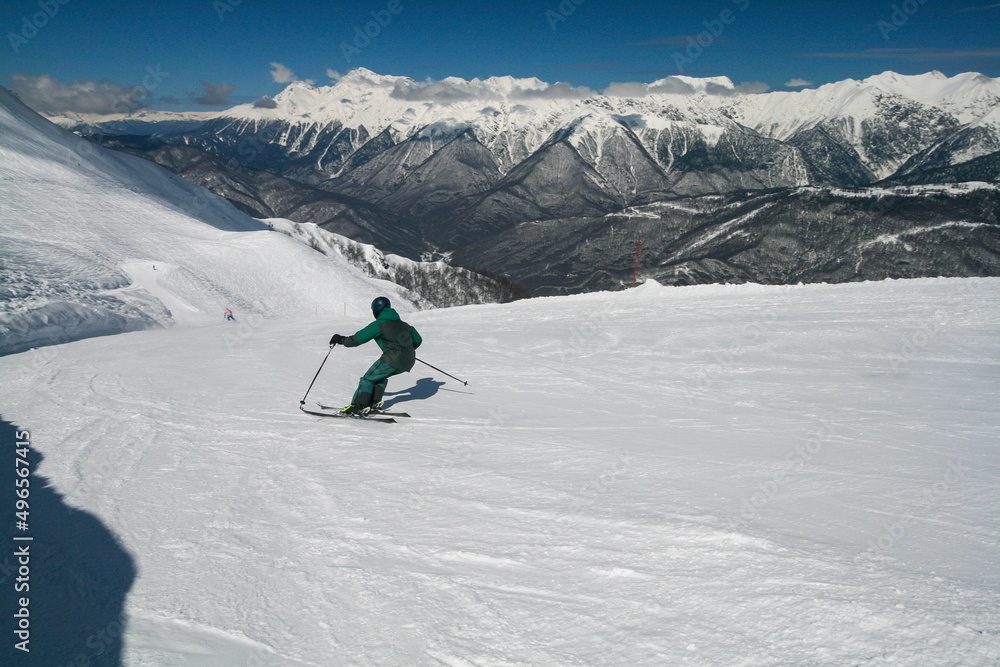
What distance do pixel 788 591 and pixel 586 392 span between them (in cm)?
762

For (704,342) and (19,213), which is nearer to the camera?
(704,342)

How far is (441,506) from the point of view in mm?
6062

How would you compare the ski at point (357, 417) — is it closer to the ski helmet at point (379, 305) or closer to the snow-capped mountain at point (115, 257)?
the ski helmet at point (379, 305)

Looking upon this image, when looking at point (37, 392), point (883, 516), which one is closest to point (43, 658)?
point (883, 516)

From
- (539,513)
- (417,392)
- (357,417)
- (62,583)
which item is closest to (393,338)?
(357,417)

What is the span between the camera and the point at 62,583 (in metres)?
4.62

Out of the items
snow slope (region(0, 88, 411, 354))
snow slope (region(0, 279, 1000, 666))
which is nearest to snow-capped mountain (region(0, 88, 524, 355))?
snow slope (region(0, 88, 411, 354))

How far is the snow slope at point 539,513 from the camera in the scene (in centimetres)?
393

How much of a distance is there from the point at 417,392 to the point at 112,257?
43094mm

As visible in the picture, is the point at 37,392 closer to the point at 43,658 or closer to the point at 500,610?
the point at 43,658

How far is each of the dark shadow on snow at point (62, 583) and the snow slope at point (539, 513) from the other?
4cm

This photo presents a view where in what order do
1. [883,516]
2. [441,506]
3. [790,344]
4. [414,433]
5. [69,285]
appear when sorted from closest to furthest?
[883,516] → [441,506] → [414,433] → [790,344] → [69,285]

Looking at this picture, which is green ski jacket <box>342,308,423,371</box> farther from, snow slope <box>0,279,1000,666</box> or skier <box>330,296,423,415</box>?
snow slope <box>0,279,1000,666</box>

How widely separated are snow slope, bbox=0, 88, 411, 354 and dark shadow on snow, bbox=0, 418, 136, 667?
18.3 m
